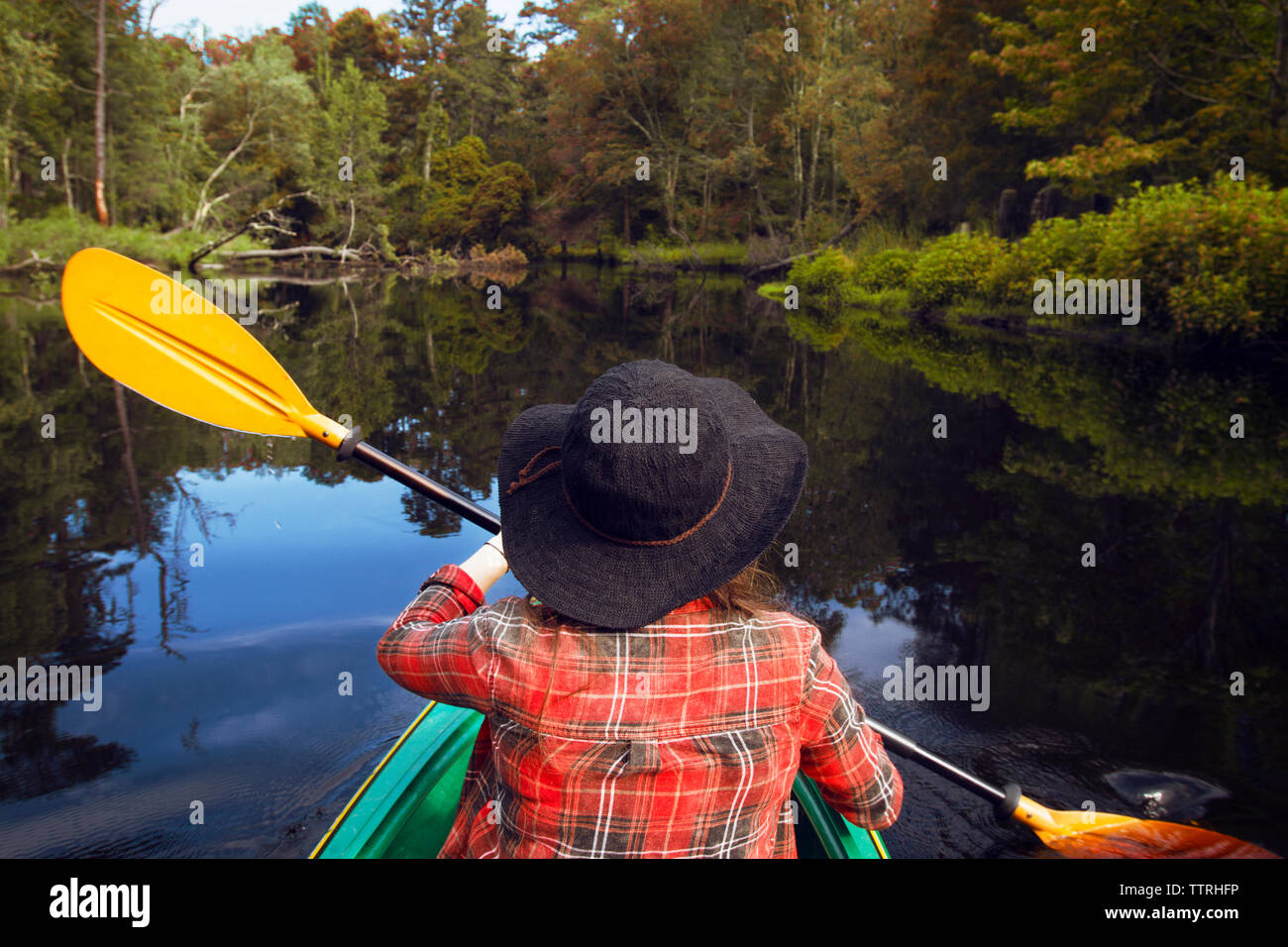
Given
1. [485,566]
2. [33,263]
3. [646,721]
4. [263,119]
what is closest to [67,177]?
[33,263]

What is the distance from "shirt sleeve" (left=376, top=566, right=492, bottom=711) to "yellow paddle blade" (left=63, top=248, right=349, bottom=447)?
5.17 feet

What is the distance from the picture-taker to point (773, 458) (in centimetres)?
151

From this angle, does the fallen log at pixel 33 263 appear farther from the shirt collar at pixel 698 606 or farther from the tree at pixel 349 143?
Result: the shirt collar at pixel 698 606

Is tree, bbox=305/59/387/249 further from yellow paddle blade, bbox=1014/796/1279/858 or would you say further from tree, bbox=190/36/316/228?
yellow paddle blade, bbox=1014/796/1279/858

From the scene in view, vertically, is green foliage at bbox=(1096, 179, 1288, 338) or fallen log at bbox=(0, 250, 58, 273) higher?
fallen log at bbox=(0, 250, 58, 273)

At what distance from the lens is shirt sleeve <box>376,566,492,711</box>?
4.64ft

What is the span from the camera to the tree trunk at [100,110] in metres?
23.7

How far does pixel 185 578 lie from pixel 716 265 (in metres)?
33.6

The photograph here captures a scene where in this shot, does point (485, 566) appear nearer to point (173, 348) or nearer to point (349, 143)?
Result: point (173, 348)

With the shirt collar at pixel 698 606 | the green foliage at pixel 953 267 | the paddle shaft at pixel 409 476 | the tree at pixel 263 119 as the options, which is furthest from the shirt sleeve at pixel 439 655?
the tree at pixel 263 119

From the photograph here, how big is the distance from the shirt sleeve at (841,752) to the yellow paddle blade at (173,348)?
83.9 inches

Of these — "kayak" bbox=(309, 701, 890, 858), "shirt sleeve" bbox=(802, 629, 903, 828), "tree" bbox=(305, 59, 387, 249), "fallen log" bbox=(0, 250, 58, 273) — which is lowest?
"kayak" bbox=(309, 701, 890, 858)

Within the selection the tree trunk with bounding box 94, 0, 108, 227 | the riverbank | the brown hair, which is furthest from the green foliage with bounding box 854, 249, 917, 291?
the tree trunk with bounding box 94, 0, 108, 227
